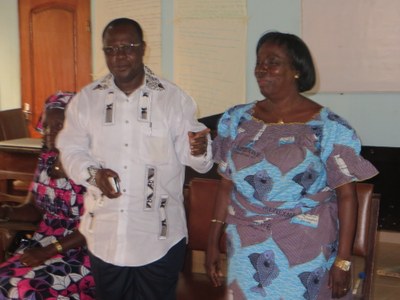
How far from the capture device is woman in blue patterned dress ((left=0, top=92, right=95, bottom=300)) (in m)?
2.25

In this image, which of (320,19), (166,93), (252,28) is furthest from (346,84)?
(166,93)

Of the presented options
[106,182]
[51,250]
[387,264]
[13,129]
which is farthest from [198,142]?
[13,129]

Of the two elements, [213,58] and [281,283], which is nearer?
[281,283]

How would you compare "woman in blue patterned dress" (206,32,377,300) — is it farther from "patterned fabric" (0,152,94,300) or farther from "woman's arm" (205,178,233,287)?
"patterned fabric" (0,152,94,300)

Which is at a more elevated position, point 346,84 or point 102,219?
point 346,84

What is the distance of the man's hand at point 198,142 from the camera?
1853 millimetres

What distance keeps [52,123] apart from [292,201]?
3.88 ft

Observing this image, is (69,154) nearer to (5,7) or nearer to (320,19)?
(320,19)

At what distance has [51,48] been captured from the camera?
575 cm

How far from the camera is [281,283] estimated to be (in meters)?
1.74

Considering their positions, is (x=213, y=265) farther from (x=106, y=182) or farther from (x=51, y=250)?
(x=51, y=250)

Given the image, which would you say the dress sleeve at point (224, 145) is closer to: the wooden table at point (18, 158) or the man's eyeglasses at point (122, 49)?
the man's eyeglasses at point (122, 49)

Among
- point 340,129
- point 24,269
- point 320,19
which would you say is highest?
point 320,19

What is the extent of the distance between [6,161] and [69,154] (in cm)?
218
